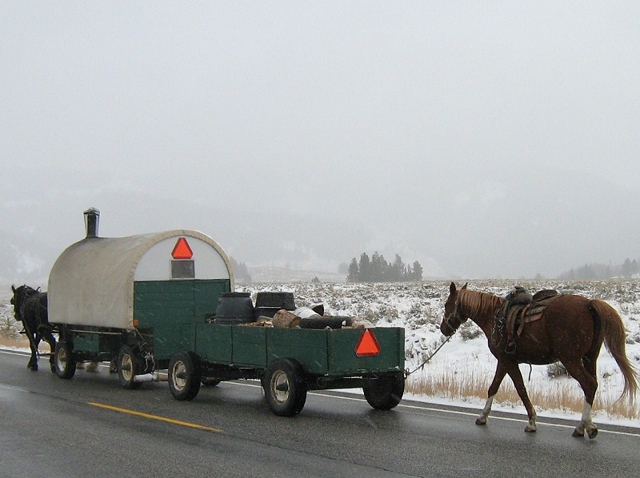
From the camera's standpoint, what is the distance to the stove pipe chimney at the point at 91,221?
17234 mm

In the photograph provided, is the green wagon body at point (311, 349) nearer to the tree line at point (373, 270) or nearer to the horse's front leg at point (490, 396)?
the horse's front leg at point (490, 396)

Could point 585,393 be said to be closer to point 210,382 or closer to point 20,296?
point 210,382

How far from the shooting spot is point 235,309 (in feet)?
39.8

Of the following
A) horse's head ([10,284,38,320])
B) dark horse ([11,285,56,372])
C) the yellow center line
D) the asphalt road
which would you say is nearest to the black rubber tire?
the asphalt road

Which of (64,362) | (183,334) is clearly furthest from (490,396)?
(64,362)

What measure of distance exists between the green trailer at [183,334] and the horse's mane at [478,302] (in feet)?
3.20

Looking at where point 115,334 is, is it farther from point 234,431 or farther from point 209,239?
point 234,431

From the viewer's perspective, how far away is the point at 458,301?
10.6 m

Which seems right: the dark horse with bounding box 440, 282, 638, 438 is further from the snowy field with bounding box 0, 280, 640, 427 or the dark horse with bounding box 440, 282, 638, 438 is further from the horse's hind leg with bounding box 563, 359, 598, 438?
the snowy field with bounding box 0, 280, 640, 427

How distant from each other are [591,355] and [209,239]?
830cm

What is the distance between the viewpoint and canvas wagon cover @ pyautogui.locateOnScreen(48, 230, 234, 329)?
13.9 meters

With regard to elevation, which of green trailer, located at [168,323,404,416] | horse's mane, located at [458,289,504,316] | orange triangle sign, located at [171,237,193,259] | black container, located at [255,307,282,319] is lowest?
green trailer, located at [168,323,404,416]

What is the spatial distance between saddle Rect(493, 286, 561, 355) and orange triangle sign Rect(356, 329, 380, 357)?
5.27 feet

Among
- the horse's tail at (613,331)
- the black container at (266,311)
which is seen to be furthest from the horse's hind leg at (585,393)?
the black container at (266,311)
